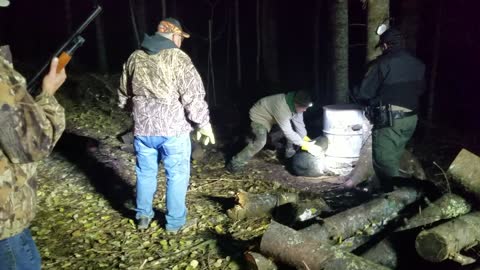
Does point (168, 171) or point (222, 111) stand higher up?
point (168, 171)

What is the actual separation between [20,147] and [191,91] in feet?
8.55

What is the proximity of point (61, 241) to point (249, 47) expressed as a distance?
439 inches

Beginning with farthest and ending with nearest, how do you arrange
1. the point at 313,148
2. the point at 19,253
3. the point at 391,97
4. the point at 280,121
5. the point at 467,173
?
the point at 280,121, the point at 313,148, the point at 391,97, the point at 467,173, the point at 19,253

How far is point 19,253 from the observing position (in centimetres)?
262

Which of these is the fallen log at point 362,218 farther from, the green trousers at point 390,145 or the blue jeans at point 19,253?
the blue jeans at point 19,253

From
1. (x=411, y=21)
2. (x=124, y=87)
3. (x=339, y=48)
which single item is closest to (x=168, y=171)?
(x=124, y=87)

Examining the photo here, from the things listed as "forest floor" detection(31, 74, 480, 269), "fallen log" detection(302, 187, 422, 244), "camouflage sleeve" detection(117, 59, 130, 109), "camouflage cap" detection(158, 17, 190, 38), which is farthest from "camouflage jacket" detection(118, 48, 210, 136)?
"fallen log" detection(302, 187, 422, 244)

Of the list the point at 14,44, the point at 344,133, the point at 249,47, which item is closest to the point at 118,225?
the point at 344,133

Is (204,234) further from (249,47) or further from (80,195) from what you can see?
(249,47)

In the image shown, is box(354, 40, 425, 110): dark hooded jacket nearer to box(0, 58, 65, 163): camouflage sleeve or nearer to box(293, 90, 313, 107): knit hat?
box(293, 90, 313, 107): knit hat

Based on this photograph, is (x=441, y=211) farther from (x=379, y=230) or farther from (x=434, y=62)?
(x=434, y=62)

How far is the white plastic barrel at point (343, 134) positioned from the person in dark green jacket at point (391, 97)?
47cm

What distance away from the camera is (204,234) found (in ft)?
16.8

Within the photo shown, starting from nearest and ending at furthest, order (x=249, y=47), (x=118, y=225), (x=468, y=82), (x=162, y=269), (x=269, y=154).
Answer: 1. (x=162, y=269)
2. (x=118, y=225)
3. (x=269, y=154)
4. (x=468, y=82)
5. (x=249, y=47)
